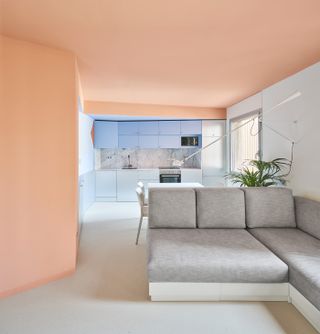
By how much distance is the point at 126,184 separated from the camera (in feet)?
21.1

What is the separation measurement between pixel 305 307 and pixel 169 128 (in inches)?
197

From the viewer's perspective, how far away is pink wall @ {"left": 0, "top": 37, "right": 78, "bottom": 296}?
91.8 inches

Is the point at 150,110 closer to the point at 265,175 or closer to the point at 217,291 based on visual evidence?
the point at 265,175

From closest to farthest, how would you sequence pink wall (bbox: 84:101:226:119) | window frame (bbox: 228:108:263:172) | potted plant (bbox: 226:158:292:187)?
potted plant (bbox: 226:158:292:187), window frame (bbox: 228:108:263:172), pink wall (bbox: 84:101:226:119)

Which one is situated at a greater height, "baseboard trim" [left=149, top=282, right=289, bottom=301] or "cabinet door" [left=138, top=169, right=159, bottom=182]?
"cabinet door" [left=138, top=169, right=159, bottom=182]

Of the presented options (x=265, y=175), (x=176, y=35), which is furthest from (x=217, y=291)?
(x=176, y=35)

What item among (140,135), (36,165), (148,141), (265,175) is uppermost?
(140,135)

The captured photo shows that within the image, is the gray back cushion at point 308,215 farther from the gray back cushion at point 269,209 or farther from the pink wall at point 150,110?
the pink wall at point 150,110

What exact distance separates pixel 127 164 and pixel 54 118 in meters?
4.50

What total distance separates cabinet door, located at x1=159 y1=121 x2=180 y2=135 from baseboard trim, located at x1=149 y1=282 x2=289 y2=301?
4.66m

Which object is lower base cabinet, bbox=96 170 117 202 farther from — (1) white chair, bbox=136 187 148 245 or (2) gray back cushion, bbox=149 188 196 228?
(2) gray back cushion, bbox=149 188 196 228

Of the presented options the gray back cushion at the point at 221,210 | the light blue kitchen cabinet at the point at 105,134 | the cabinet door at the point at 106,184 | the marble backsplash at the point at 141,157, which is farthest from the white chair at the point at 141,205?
the marble backsplash at the point at 141,157

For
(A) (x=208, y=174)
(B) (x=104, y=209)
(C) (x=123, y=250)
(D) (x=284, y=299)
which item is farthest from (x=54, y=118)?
(A) (x=208, y=174)

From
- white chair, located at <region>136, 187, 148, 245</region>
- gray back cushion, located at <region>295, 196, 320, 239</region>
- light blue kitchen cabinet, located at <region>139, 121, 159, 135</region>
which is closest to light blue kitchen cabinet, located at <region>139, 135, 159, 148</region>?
light blue kitchen cabinet, located at <region>139, 121, 159, 135</region>
